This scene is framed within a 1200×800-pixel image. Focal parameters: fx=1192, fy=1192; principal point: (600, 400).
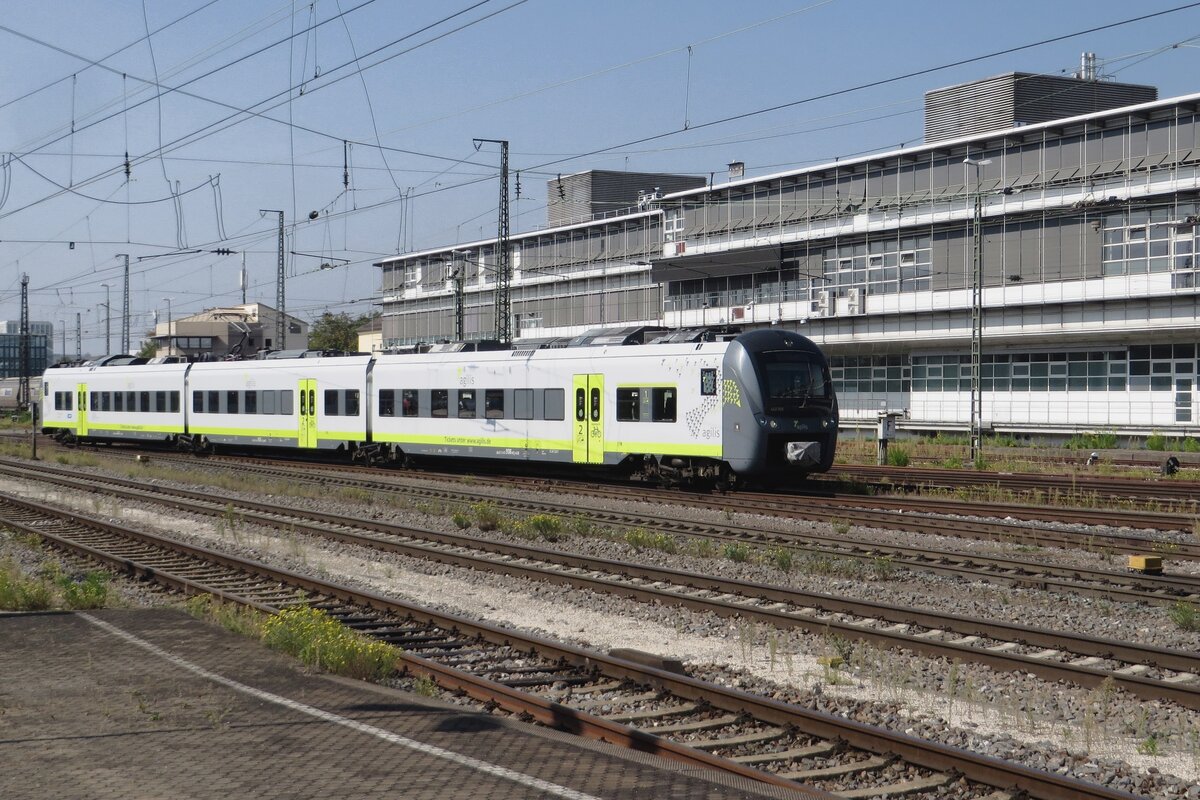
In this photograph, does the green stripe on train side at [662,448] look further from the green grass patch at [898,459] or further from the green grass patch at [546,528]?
the green grass patch at [898,459]

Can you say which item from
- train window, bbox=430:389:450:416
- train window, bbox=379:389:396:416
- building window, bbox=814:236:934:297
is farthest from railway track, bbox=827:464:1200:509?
→ building window, bbox=814:236:934:297

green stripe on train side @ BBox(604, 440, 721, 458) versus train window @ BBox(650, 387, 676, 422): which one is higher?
train window @ BBox(650, 387, 676, 422)

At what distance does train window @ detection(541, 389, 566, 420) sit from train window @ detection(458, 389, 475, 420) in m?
2.62

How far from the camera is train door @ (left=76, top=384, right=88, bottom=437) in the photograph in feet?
147

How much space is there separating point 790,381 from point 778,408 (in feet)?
2.31

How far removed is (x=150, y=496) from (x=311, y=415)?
8972 mm

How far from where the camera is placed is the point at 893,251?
4875 centimetres

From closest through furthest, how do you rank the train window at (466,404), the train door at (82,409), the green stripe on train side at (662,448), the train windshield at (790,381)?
the train windshield at (790,381), the green stripe on train side at (662,448), the train window at (466,404), the train door at (82,409)

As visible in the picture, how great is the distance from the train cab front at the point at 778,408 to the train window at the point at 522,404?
5.64 m

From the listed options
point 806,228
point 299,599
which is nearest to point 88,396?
point 806,228

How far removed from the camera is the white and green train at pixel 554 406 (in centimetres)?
2189

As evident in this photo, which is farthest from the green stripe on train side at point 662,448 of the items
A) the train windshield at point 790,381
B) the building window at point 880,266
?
the building window at point 880,266

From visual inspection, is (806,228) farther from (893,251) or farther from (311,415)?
(311,415)

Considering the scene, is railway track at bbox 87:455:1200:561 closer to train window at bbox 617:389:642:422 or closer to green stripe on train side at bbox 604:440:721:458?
green stripe on train side at bbox 604:440:721:458
